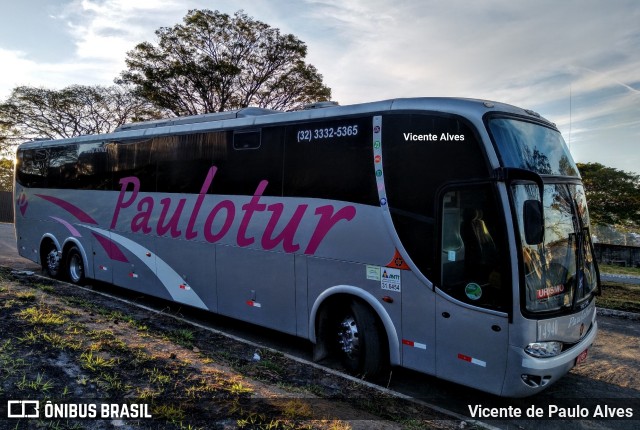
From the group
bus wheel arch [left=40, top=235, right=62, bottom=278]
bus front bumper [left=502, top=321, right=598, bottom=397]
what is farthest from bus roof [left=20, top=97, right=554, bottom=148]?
bus wheel arch [left=40, top=235, right=62, bottom=278]

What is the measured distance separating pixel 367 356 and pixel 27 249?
1110 cm

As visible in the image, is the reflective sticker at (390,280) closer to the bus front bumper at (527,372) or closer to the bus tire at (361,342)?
the bus tire at (361,342)

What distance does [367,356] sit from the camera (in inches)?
226

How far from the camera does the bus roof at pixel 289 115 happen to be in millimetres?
5066

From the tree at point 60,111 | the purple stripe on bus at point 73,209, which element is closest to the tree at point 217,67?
the tree at point 60,111

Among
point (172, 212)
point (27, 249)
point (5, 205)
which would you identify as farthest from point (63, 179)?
point (5, 205)

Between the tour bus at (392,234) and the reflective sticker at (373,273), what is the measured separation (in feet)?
0.05

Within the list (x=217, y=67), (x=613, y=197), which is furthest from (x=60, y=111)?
(x=613, y=197)

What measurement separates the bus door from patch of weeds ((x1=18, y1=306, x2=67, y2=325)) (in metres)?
5.22

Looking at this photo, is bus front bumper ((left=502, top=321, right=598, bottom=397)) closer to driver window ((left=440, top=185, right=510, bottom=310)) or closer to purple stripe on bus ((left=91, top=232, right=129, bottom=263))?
driver window ((left=440, top=185, right=510, bottom=310))

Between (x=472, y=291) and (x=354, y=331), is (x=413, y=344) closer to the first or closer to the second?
(x=354, y=331)

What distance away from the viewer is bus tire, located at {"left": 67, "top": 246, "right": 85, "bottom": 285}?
11016 millimetres

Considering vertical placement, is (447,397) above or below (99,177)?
below

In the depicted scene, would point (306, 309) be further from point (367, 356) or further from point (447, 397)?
point (447, 397)
